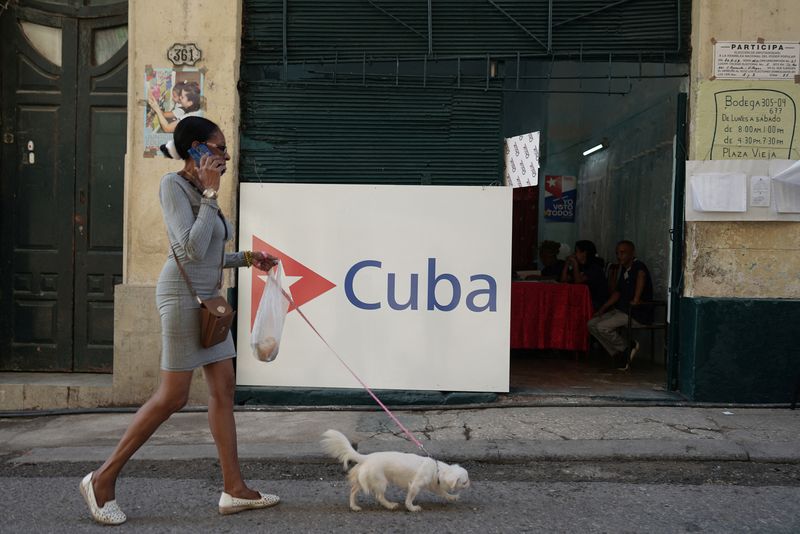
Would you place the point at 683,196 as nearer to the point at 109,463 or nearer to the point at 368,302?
the point at 368,302

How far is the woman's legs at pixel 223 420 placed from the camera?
13.5 ft

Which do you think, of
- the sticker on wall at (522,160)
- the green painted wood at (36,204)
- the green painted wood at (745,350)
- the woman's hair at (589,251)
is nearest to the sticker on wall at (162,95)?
the green painted wood at (36,204)

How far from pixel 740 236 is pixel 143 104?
16.4 ft

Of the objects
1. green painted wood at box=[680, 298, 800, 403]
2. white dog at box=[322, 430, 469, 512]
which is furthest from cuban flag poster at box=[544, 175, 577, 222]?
white dog at box=[322, 430, 469, 512]

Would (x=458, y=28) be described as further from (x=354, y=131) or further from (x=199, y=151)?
(x=199, y=151)

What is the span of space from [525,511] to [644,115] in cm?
771

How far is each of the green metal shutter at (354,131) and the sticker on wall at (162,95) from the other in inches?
18.8

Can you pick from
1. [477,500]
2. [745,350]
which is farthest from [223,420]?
[745,350]

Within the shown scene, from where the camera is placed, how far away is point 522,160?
6.98 meters

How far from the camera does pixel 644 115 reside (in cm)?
1081

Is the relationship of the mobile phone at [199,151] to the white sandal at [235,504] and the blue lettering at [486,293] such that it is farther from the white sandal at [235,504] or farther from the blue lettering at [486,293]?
the blue lettering at [486,293]

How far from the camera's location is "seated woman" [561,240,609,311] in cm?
1037

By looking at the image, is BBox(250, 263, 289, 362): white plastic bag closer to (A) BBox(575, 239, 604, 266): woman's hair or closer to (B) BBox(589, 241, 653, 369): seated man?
(B) BBox(589, 241, 653, 369): seated man

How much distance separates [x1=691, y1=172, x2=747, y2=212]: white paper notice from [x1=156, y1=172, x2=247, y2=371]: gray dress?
4149mm
